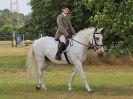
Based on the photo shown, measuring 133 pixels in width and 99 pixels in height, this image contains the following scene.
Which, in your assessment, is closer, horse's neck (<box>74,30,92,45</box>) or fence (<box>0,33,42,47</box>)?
horse's neck (<box>74,30,92,45</box>)

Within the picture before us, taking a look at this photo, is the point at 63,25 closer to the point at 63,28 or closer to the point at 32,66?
the point at 63,28

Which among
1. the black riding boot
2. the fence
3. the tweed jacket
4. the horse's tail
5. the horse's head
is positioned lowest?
the fence

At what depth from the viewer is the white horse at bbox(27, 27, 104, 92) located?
15.5m

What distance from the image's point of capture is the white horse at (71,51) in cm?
1545

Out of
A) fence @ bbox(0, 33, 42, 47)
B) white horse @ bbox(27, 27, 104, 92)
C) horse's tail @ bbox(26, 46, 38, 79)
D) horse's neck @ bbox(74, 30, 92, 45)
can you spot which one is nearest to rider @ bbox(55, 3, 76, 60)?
white horse @ bbox(27, 27, 104, 92)

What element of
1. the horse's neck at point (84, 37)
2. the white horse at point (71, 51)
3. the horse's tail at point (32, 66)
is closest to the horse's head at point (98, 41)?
the white horse at point (71, 51)

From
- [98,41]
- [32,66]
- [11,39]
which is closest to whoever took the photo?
[98,41]

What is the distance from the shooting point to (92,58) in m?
36.5

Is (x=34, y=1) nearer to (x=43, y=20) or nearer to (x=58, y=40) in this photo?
(x=43, y=20)

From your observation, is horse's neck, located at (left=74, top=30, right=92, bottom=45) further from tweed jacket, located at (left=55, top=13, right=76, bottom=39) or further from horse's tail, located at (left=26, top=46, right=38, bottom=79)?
horse's tail, located at (left=26, top=46, right=38, bottom=79)

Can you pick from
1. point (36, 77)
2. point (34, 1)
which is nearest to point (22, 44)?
point (34, 1)

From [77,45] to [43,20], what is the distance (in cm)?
2110

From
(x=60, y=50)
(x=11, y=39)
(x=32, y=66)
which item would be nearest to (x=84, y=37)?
(x=60, y=50)

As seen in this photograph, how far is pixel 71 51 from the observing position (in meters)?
15.8
